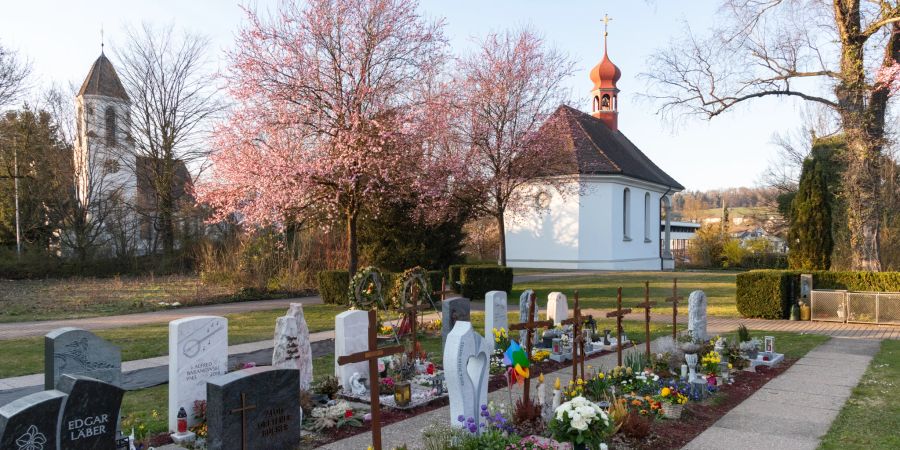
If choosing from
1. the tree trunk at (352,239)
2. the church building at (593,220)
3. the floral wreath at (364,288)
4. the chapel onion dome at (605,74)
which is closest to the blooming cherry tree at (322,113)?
the tree trunk at (352,239)

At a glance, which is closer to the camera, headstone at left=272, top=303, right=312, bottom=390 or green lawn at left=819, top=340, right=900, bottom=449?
green lawn at left=819, top=340, right=900, bottom=449

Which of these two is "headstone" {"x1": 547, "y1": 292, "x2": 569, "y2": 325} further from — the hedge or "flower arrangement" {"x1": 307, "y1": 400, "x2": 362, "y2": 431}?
the hedge

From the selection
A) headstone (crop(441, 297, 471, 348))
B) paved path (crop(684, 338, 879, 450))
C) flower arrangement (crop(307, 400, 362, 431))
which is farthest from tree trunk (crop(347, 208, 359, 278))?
paved path (crop(684, 338, 879, 450))

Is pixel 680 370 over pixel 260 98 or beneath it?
beneath

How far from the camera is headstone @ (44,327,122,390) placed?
588cm

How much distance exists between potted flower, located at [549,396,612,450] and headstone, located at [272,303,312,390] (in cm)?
377

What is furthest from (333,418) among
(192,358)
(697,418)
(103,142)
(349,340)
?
(103,142)

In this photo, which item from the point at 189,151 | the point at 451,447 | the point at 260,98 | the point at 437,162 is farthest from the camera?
the point at 189,151

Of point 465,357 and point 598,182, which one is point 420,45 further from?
point 598,182

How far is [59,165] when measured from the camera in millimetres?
31375

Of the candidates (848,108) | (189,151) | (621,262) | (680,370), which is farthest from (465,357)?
(621,262)

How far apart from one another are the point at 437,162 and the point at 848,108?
41.1 ft

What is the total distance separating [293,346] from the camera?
7.61m

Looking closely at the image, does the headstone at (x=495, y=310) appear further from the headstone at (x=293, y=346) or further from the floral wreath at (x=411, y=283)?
the headstone at (x=293, y=346)
